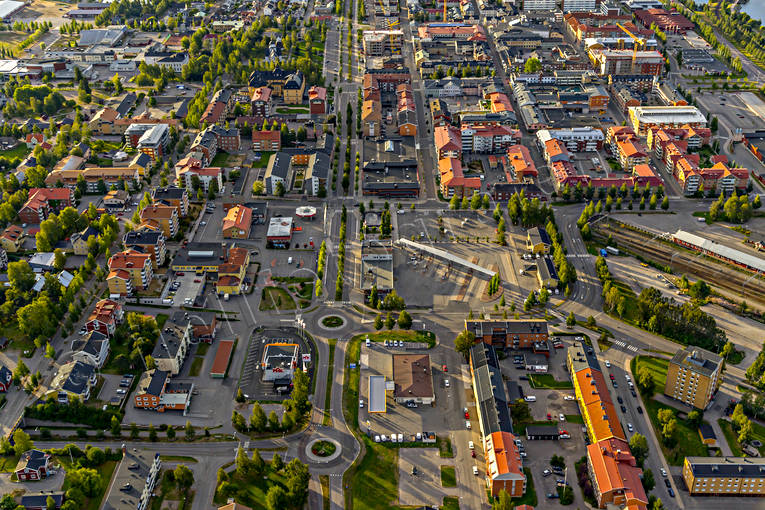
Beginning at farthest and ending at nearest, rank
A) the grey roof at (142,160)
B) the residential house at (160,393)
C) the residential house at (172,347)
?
1. the grey roof at (142,160)
2. the residential house at (172,347)
3. the residential house at (160,393)

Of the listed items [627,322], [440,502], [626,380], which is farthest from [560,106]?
[440,502]

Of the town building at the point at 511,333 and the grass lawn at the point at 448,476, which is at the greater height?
the town building at the point at 511,333

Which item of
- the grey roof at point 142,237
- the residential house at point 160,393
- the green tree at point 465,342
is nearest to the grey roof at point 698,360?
the green tree at point 465,342

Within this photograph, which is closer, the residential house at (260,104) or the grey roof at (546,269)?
the grey roof at (546,269)

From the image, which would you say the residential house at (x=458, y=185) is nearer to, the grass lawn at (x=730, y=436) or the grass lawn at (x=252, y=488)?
the grass lawn at (x=730, y=436)

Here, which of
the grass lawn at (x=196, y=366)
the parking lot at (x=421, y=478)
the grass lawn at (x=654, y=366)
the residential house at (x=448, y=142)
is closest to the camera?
the parking lot at (x=421, y=478)

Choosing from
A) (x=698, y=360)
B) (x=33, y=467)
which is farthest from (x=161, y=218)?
(x=698, y=360)

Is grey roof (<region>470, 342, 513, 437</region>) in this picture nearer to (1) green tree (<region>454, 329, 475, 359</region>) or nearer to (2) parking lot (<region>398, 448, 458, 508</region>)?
(1) green tree (<region>454, 329, 475, 359</region>)

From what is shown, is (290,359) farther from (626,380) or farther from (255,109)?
(255,109)
